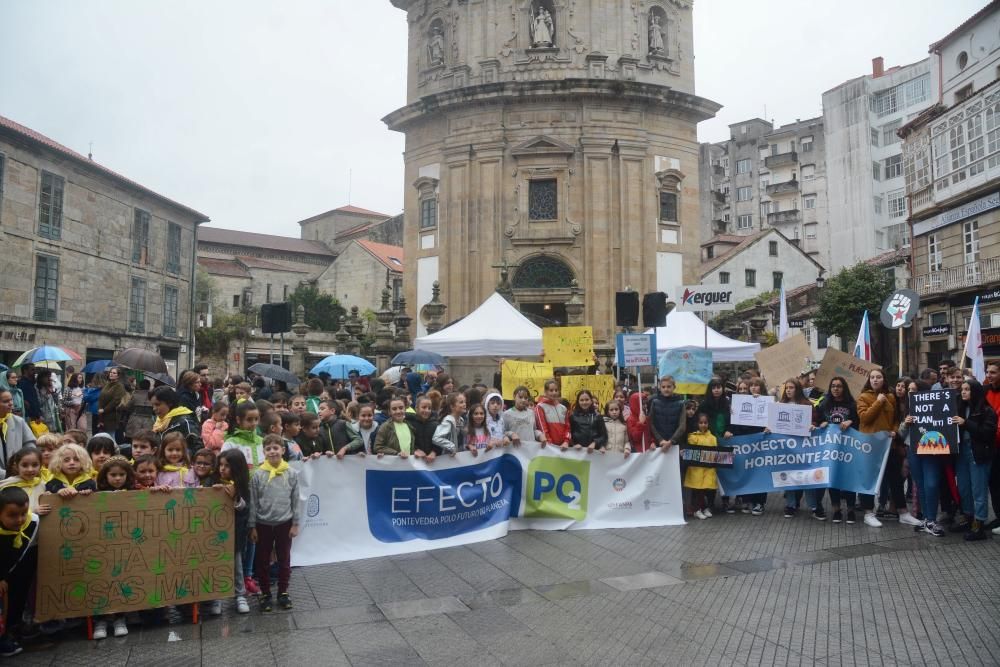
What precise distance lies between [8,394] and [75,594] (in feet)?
8.90

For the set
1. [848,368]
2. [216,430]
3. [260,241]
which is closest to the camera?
[216,430]

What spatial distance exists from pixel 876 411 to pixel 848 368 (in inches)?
47.1

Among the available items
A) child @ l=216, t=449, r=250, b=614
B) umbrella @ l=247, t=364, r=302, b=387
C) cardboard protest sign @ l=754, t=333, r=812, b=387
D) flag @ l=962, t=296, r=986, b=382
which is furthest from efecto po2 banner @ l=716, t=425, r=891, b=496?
umbrella @ l=247, t=364, r=302, b=387

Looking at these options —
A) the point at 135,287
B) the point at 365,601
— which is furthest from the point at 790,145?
the point at 365,601

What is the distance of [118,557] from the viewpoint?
6.25 m

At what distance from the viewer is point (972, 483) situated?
917 cm

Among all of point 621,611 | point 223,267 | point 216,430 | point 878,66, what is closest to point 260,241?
point 223,267

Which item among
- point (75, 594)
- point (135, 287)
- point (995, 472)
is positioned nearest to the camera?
point (75, 594)

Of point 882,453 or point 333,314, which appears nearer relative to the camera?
A: point 882,453

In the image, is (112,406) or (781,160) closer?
(112,406)

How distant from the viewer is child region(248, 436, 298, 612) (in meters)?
6.84

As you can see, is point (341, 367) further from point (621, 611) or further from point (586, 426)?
point (621, 611)

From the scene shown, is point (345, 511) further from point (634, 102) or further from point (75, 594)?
point (634, 102)

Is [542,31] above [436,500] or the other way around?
above
